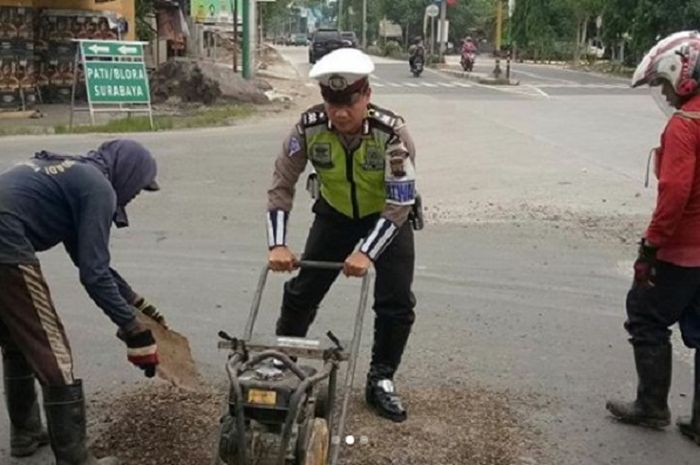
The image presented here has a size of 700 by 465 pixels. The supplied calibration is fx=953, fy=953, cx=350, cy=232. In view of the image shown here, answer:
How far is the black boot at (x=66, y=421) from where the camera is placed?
12.1ft

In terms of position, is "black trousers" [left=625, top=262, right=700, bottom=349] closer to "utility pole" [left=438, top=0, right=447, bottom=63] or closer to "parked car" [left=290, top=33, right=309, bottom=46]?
"utility pole" [left=438, top=0, right=447, bottom=63]

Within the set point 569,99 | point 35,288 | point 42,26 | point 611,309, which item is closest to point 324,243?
point 35,288

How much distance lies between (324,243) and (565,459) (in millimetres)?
1476

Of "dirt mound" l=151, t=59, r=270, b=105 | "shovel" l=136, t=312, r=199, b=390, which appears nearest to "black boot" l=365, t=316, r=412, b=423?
"shovel" l=136, t=312, r=199, b=390

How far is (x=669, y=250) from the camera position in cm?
445

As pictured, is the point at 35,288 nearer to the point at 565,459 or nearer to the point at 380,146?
the point at 380,146

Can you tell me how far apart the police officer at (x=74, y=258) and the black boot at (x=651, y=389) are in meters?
2.36

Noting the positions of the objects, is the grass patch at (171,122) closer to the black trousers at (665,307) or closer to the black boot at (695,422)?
the black trousers at (665,307)

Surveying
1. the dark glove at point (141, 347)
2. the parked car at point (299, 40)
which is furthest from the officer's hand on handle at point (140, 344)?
the parked car at point (299, 40)

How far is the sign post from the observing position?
Answer: 53.8 feet

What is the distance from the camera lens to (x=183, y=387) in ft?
15.2

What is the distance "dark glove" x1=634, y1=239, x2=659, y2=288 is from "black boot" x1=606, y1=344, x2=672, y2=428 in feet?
1.24

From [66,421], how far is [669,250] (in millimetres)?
2774

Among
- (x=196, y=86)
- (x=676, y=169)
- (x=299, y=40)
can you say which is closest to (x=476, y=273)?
(x=676, y=169)
